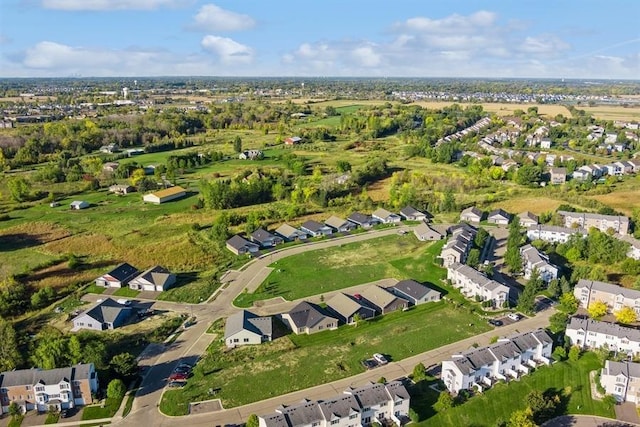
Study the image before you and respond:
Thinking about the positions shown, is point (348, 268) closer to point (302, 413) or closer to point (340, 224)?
point (340, 224)

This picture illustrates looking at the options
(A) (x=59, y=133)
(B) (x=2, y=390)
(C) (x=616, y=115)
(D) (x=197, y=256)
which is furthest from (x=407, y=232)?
(C) (x=616, y=115)

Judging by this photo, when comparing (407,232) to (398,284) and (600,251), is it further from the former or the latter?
(600,251)

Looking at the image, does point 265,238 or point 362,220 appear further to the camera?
point 362,220

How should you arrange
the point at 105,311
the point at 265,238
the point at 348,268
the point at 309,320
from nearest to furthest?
the point at 309,320 → the point at 105,311 → the point at 348,268 → the point at 265,238

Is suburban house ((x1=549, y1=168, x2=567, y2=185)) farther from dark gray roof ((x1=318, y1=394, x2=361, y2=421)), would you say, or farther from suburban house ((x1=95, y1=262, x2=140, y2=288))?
suburban house ((x1=95, y1=262, x2=140, y2=288))

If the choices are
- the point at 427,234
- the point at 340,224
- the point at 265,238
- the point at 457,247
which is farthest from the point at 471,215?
the point at 265,238

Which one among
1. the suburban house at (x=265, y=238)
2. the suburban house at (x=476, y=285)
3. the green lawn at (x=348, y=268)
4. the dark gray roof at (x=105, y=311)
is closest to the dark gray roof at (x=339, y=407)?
the green lawn at (x=348, y=268)

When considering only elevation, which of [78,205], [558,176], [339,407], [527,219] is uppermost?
[558,176]
